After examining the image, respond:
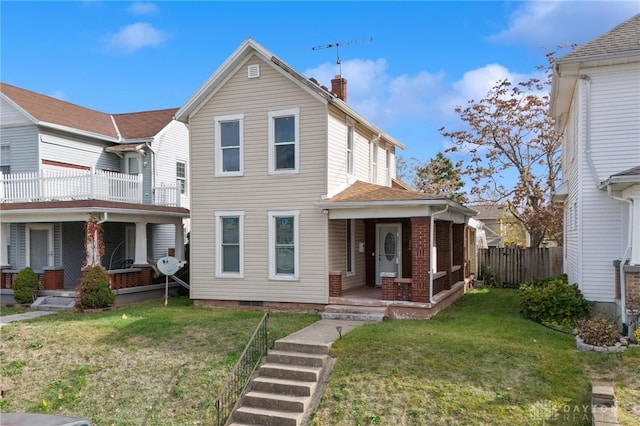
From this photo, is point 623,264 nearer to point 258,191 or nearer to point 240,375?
point 240,375

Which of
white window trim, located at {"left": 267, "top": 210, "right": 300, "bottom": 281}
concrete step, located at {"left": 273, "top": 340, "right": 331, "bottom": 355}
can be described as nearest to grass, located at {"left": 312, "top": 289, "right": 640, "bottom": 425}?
concrete step, located at {"left": 273, "top": 340, "right": 331, "bottom": 355}

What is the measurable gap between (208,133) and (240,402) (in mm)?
9024

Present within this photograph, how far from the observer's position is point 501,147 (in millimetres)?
23312

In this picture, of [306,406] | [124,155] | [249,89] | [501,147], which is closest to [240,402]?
[306,406]

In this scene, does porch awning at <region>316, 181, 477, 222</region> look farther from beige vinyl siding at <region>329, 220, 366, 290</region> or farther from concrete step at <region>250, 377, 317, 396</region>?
concrete step at <region>250, 377, 317, 396</region>

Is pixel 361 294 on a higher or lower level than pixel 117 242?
lower

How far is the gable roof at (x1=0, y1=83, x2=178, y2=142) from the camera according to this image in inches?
746

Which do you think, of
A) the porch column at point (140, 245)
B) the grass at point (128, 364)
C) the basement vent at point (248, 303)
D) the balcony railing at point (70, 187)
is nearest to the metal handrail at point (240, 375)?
the grass at point (128, 364)

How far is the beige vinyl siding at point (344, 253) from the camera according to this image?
47.1 feet

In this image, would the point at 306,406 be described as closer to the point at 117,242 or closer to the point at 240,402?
the point at 240,402

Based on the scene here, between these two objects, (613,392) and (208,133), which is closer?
(613,392)

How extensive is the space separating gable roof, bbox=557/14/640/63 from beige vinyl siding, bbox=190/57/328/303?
21.4ft

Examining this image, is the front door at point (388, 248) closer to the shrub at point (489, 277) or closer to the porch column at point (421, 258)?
the porch column at point (421, 258)

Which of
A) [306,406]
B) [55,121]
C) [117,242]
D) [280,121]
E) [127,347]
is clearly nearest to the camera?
[306,406]
